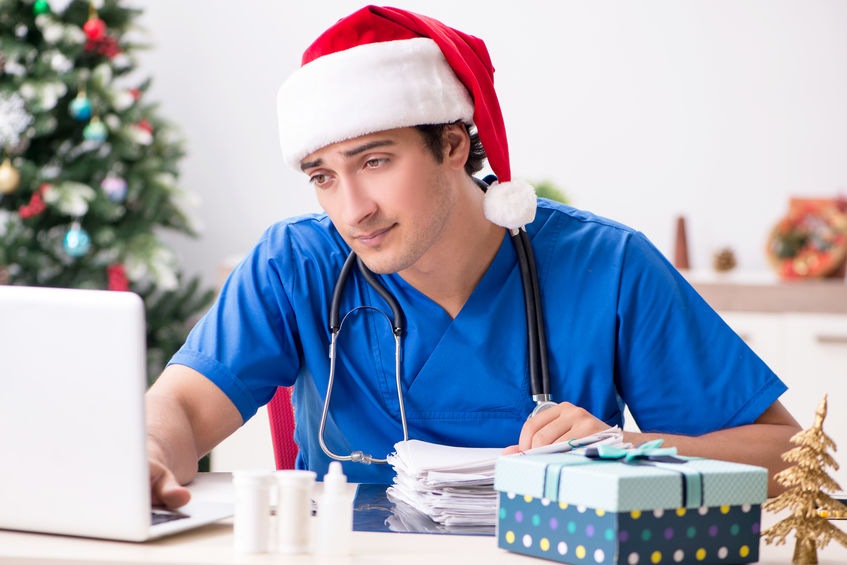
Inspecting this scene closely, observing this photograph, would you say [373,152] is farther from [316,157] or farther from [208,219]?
[208,219]

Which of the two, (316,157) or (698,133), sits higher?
(698,133)

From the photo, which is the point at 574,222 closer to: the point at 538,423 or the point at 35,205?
the point at 538,423

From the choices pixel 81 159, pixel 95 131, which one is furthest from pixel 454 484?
pixel 81 159

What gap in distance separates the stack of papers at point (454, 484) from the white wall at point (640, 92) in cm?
263

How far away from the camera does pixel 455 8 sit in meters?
3.88

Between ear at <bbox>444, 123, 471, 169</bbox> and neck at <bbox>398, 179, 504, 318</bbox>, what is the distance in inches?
2.2

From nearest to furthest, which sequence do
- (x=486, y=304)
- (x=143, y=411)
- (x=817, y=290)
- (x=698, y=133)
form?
(x=143, y=411) → (x=486, y=304) → (x=817, y=290) → (x=698, y=133)

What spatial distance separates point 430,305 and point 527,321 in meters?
0.15

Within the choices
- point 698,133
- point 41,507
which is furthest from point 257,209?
point 41,507

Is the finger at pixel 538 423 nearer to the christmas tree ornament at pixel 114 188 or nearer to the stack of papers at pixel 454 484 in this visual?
the stack of papers at pixel 454 484

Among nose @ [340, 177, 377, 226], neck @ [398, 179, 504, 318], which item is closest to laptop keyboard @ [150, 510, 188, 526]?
nose @ [340, 177, 377, 226]

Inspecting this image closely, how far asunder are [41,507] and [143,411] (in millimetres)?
143

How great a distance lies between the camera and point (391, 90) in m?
1.51

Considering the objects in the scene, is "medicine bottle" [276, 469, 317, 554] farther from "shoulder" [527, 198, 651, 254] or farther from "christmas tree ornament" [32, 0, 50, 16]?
"christmas tree ornament" [32, 0, 50, 16]
